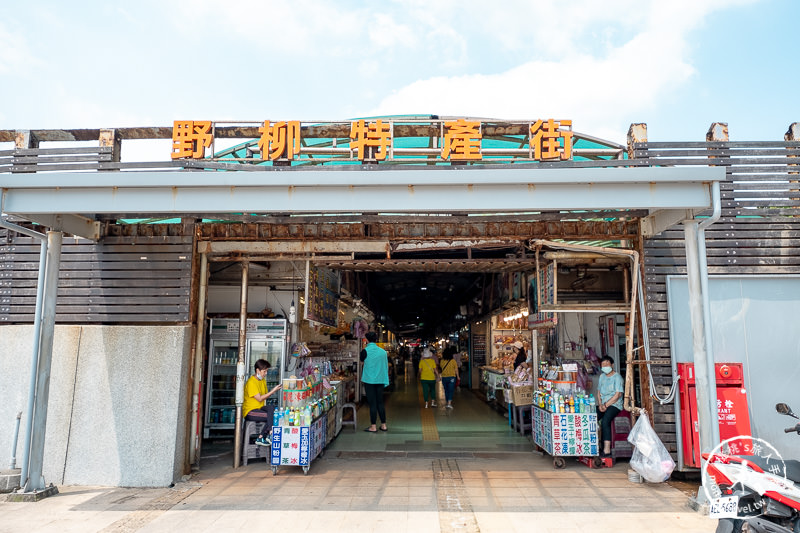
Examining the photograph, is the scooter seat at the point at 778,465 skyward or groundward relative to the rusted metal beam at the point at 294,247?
groundward

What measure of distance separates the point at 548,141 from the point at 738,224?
262 centimetres

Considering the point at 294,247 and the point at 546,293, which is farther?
the point at 546,293

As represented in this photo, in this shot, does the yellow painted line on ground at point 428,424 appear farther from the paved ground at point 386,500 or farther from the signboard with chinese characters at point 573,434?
the signboard with chinese characters at point 573,434

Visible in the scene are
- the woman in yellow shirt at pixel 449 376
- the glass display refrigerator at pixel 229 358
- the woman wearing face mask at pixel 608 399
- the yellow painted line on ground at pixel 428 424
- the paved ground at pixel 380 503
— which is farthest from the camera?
the woman in yellow shirt at pixel 449 376

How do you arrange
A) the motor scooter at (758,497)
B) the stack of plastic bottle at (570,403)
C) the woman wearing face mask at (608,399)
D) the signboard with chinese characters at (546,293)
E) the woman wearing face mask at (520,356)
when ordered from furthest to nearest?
the woman wearing face mask at (520,356)
the signboard with chinese characters at (546,293)
the woman wearing face mask at (608,399)
the stack of plastic bottle at (570,403)
the motor scooter at (758,497)

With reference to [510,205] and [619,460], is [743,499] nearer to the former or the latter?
[510,205]

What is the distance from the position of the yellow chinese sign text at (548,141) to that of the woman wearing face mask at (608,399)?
291 cm

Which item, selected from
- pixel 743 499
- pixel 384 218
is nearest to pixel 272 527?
pixel 384 218

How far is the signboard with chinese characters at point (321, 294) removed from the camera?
7672 millimetres

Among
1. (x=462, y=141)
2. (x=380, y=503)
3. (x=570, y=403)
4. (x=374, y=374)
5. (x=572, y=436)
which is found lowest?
(x=380, y=503)

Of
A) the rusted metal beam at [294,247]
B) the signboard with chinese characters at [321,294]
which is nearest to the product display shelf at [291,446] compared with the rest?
the signboard with chinese characters at [321,294]

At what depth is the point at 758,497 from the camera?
3.73 meters

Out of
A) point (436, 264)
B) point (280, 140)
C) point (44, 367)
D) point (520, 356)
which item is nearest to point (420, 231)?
point (436, 264)

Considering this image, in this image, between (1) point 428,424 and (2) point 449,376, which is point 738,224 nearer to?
(1) point 428,424
